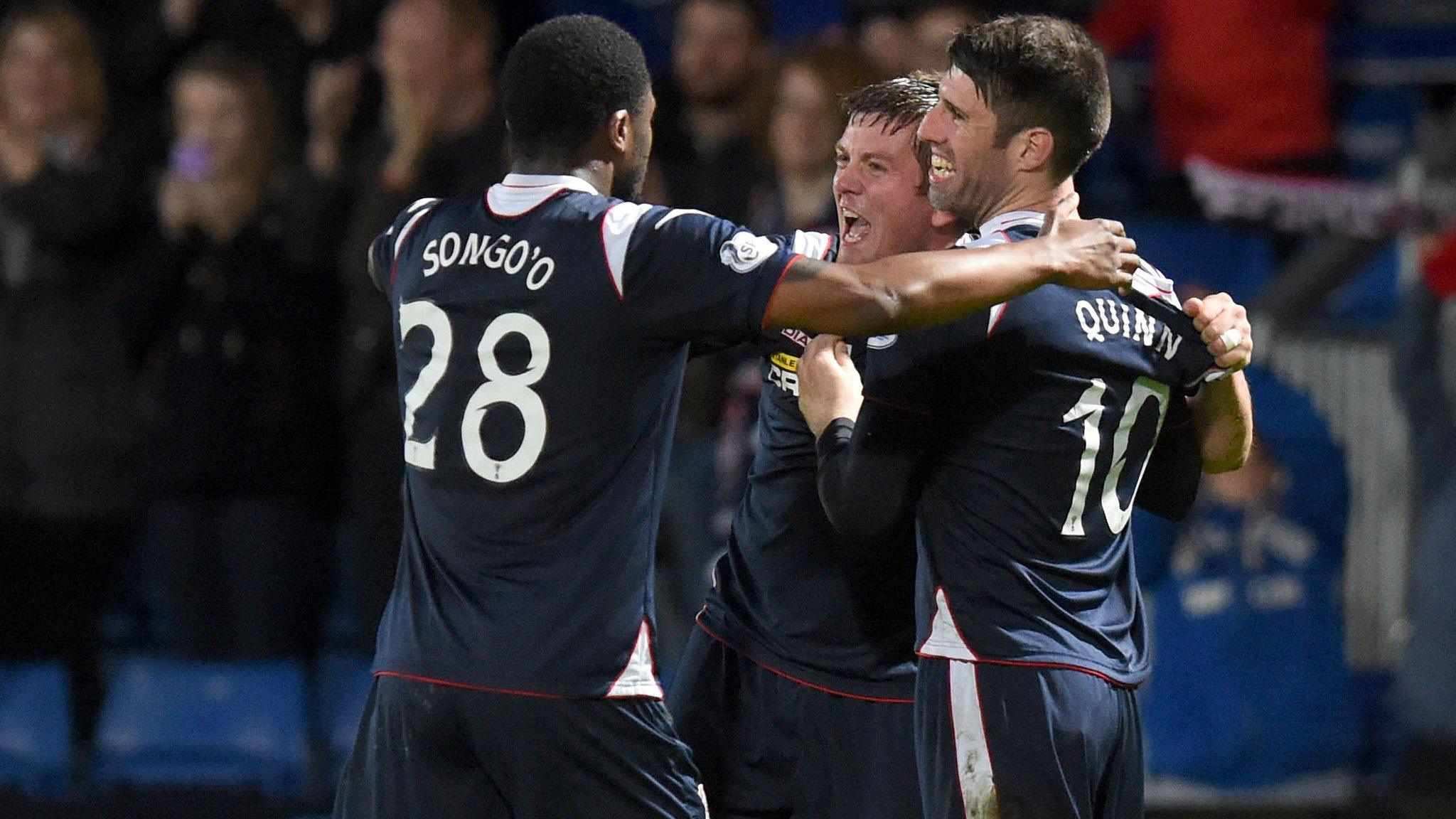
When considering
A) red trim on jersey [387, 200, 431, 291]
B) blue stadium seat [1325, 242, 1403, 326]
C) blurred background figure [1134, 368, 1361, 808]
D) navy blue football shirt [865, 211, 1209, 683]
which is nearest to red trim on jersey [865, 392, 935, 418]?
navy blue football shirt [865, 211, 1209, 683]

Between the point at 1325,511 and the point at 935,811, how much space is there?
4.01 metres

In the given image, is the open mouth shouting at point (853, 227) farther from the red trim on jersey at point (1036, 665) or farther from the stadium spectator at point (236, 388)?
the stadium spectator at point (236, 388)

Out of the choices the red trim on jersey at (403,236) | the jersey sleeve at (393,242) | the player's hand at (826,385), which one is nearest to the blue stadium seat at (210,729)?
the jersey sleeve at (393,242)

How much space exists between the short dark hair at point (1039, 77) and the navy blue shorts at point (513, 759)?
1.23 m

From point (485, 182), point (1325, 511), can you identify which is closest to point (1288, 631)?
point (1325, 511)

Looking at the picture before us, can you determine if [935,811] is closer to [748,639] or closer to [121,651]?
[748,639]

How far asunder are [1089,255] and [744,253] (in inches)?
23.2

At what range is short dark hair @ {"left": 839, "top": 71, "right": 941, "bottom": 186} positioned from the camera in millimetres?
3756

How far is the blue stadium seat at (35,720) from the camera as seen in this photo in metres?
7.47

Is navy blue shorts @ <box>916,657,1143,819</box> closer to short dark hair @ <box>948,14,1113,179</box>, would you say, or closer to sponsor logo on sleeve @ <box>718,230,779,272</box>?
sponsor logo on sleeve @ <box>718,230,779,272</box>

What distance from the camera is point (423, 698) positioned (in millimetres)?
3457

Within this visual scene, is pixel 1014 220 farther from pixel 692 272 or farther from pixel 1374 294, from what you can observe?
pixel 1374 294

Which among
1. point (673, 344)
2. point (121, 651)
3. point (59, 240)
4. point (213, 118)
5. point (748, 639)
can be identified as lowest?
point (121, 651)

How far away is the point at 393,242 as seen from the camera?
3768 mm
